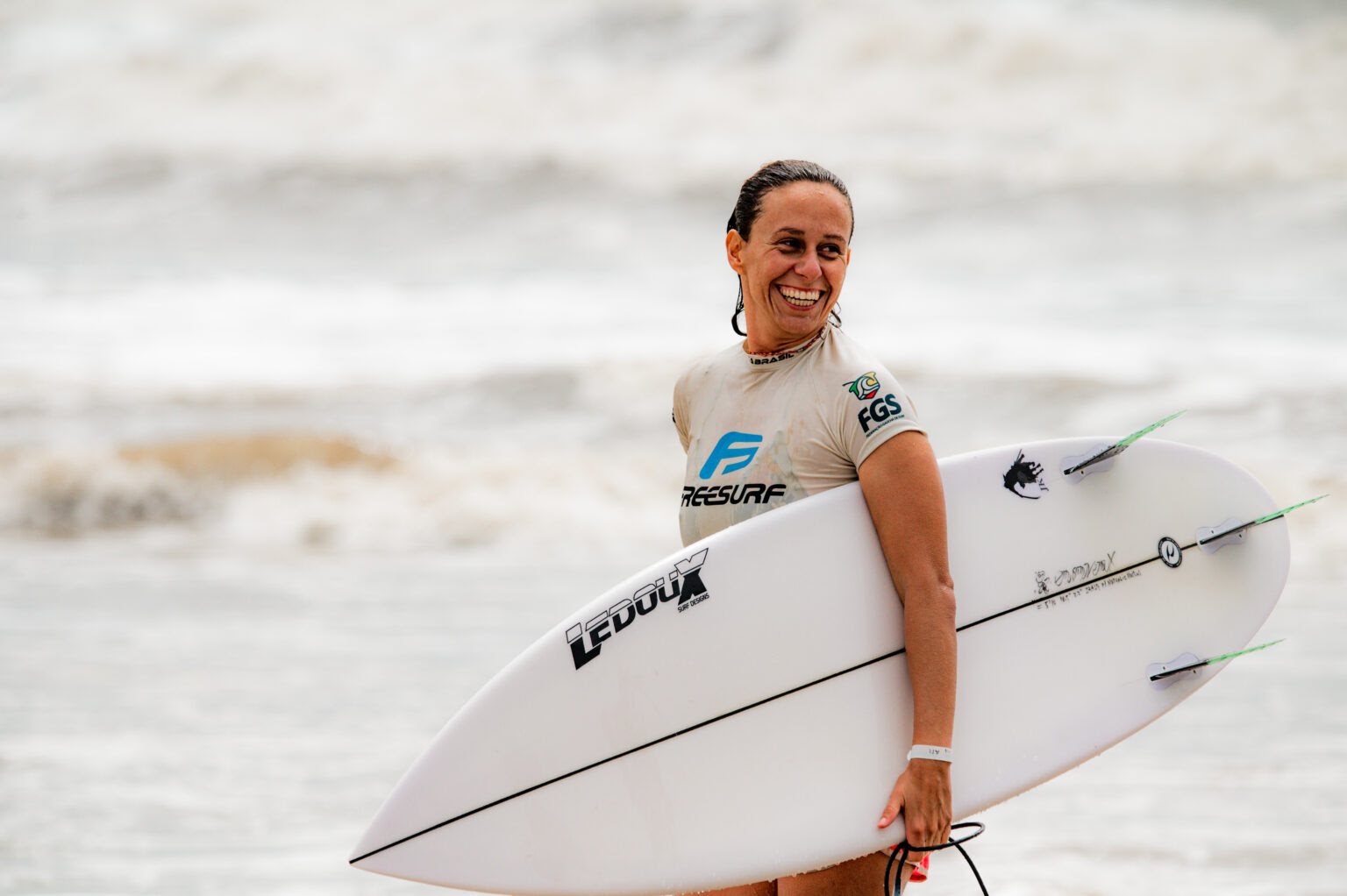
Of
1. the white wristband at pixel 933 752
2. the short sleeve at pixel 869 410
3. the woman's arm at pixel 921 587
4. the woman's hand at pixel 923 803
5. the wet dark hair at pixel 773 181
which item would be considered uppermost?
the wet dark hair at pixel 773 181

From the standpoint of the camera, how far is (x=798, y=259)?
56.8 inches

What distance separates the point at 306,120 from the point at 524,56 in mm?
3725

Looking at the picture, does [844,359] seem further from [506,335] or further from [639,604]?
[506,335]

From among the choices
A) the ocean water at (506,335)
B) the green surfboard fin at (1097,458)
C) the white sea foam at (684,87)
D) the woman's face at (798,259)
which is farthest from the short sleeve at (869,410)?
the white sea foam at (684,87)

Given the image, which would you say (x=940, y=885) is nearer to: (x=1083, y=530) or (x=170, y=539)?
(x=1083, y=530)

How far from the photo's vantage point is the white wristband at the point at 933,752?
54.1 inches

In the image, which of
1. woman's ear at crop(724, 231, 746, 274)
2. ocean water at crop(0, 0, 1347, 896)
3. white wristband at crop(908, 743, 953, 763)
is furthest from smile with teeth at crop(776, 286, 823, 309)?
ocean water at crop(0, 0, 1347, 896)

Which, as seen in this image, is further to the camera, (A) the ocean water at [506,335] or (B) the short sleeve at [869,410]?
(A) the ocean water at [506,335]

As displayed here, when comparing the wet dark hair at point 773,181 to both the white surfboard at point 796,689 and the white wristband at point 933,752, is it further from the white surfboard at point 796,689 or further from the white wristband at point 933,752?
the white wristband at point 933,752

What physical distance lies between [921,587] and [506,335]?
13.1 metres

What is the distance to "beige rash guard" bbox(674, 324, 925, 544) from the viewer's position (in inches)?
53.4

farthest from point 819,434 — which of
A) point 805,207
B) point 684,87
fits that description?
point 684,87

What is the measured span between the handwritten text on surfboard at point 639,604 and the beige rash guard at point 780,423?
2.0 inches

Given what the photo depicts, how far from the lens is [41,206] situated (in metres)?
18.7
